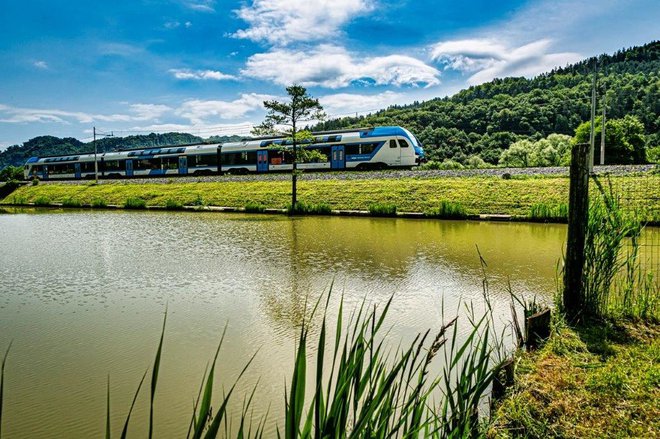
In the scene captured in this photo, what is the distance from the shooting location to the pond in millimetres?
3315

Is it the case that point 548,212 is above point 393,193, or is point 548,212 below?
below

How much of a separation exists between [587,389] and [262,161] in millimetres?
25075

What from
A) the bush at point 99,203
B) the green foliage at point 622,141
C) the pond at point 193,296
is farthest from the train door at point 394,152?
the green foliage at point 622,141

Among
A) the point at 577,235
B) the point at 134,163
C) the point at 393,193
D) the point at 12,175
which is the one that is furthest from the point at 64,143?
the point at 577,235

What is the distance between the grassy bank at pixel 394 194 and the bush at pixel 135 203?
0.19m

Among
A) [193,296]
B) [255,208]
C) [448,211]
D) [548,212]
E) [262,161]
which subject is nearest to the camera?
[193,296]

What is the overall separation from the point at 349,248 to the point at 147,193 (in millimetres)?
17535

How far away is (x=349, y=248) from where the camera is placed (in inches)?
380

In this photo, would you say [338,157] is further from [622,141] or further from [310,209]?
[622,141]

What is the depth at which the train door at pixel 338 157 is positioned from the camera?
24.5 meters

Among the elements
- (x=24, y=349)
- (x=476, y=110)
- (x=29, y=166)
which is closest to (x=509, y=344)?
(x=24, y=349)

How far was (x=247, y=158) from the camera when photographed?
27.6 meters

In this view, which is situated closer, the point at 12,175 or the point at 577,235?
the point at 577,235

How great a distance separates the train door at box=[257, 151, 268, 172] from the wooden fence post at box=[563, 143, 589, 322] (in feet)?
76.6
